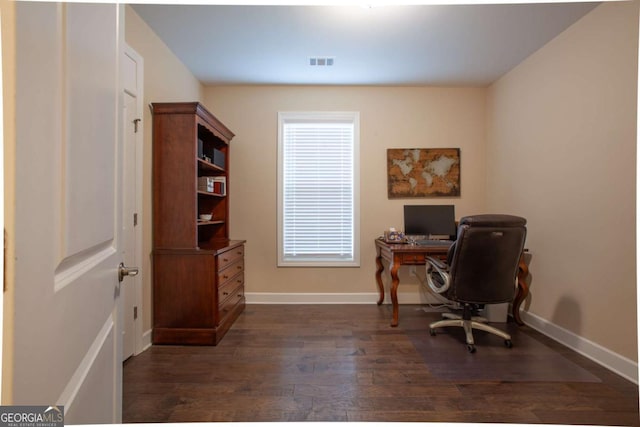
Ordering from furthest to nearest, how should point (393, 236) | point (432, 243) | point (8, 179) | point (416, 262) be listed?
point (393, 236) → point (432, 243) → point (416, 262) → point (8, 179)

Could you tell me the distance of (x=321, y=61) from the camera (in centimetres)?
304

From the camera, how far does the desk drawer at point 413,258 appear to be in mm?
2996

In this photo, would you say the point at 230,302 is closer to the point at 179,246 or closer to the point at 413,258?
the point at 179,246

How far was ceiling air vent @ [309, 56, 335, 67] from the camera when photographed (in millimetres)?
2982

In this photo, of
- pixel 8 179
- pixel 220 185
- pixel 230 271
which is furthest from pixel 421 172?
pixel 8 179

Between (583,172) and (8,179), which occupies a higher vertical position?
(583,172)

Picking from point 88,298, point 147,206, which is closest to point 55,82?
point 88,298

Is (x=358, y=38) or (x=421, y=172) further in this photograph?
(x=421, y=172)

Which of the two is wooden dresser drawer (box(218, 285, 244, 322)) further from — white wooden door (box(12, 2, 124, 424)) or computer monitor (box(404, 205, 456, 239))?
computer monitor (box(404, 205, 456, 239))

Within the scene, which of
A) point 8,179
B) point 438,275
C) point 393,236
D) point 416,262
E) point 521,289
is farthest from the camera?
point 393,236

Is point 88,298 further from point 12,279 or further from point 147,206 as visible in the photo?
point 147,206

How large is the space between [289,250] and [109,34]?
3.08 m

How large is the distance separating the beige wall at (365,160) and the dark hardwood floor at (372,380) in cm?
90

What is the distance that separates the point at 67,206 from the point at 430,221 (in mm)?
3557
